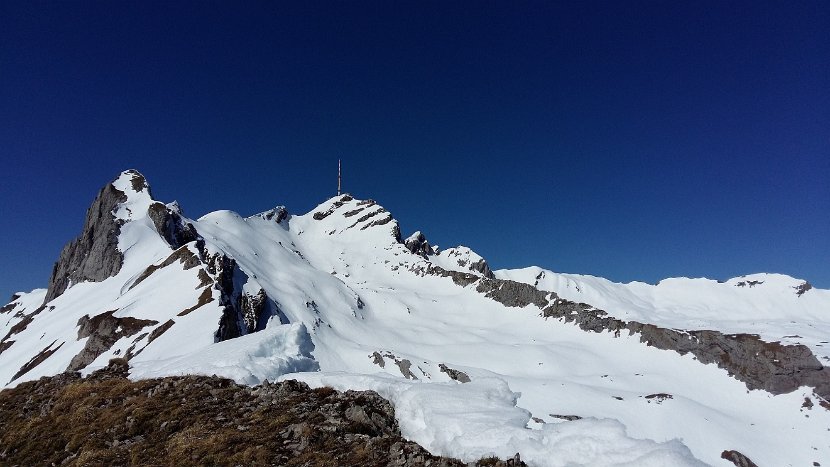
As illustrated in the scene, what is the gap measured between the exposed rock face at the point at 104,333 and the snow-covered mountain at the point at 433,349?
25cm

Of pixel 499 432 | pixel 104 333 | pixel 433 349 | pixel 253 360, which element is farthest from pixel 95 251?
pixel 499 432

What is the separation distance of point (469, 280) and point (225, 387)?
153 m

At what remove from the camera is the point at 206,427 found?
14172 millimetres

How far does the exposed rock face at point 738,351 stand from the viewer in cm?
9375

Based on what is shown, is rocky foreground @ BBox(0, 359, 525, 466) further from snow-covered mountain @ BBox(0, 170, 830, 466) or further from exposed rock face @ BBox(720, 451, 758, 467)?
exposed rock face @ BBox(720, 451, 758, 467)

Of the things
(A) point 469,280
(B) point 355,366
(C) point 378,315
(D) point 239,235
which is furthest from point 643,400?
(D) point 239,235

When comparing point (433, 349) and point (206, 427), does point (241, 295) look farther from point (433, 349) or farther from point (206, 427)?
point (206, 427)

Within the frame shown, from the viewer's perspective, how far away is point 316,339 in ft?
316

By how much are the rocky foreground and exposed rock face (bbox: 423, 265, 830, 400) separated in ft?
376

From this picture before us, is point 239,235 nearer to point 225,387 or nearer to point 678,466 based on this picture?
point 225,387

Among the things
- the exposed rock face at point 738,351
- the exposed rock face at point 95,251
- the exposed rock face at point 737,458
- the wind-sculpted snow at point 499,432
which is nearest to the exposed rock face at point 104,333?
the exposed rock face at point 95,251

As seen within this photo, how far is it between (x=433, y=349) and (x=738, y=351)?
7134 centimetres

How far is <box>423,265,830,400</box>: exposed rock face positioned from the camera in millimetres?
93750

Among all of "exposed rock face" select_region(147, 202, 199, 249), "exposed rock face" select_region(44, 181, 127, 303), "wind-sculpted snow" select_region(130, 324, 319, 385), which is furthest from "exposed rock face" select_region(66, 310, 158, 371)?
"exposed rock face" select_region(147, 202, 199, 249)
